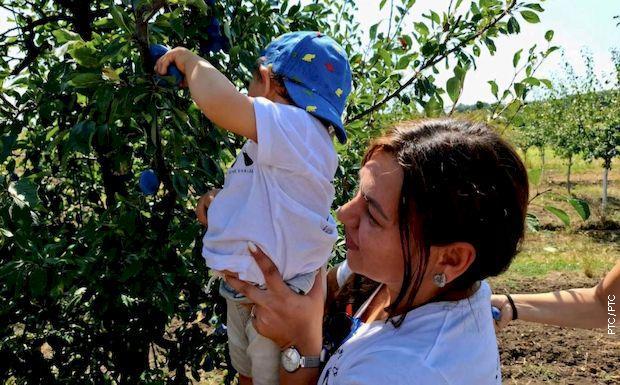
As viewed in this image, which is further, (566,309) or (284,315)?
(566,309)

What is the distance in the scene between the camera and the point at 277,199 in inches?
46.8

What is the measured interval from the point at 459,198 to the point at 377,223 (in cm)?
16

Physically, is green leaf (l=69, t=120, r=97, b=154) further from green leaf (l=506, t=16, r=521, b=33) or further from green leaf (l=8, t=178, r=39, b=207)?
green leaf (l=506, t=16, r=521, b=33)

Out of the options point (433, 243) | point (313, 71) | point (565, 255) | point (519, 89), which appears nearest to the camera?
point (433, 243)

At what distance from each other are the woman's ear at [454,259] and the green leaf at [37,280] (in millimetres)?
885

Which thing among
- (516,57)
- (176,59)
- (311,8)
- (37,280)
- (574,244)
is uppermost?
(311,8)

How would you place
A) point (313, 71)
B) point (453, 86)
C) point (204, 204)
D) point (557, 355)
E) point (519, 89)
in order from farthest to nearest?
point (557, 355), point (519, 89), point (453, 86), point (204, 204), point (313, 71)

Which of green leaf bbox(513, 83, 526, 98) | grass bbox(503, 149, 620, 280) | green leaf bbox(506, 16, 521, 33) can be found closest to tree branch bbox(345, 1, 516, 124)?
green leaf bbox(506, 16, 521, 33)

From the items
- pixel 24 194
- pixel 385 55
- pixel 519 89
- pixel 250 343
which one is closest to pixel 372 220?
pixel 250 343

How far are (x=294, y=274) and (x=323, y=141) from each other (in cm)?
28

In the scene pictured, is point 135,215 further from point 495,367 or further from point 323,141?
point 495,367

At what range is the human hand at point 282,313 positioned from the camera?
1.20m

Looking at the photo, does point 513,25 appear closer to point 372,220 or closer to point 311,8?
point 311,8

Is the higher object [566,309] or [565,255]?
[566,309]
